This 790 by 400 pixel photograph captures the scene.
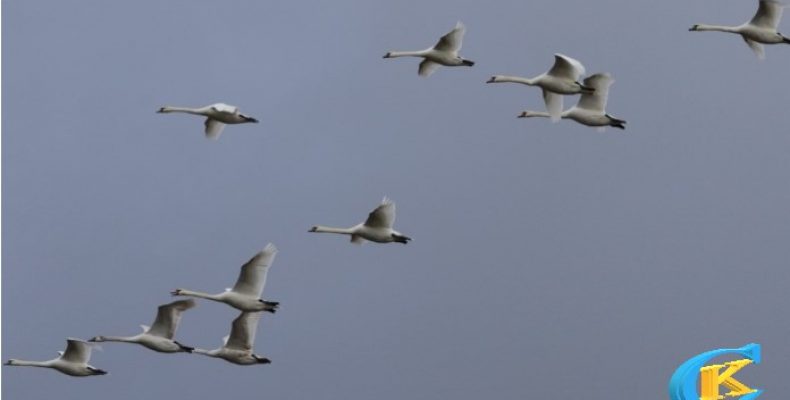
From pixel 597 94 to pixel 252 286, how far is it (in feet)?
17.0

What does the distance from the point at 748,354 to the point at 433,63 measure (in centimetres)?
567

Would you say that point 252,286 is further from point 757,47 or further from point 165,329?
point 757,47

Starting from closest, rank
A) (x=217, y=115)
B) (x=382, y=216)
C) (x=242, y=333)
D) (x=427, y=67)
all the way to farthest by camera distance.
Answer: (x=382, y=216) → (x=217, y=115) → (x=242, y=333) → (x=427, y=67)

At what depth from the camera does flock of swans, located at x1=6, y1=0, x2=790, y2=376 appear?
31.3m

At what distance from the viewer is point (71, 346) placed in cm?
3253

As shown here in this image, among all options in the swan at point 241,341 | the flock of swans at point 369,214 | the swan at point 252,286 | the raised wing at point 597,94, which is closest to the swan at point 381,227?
the flock of swans at point 369,214

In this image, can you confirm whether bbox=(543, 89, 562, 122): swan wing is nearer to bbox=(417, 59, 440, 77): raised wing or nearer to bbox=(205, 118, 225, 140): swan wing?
bbox=(417, 59, 440, 77): raised wing

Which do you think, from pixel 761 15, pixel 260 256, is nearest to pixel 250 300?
pixel 260 256

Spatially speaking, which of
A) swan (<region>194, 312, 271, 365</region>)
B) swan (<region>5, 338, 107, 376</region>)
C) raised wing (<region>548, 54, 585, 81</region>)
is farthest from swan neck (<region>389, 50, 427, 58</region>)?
swan (<region>5, 338, 107, 376</region>)

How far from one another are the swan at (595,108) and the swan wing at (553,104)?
0.21m

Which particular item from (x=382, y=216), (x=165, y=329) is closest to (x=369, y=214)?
(x=382, y=216)

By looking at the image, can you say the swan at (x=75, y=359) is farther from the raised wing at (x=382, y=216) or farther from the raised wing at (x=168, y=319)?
the raised wing at (x=382, y=216)

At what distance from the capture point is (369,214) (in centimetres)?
3128

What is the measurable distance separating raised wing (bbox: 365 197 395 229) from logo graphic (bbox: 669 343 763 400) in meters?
4.14
